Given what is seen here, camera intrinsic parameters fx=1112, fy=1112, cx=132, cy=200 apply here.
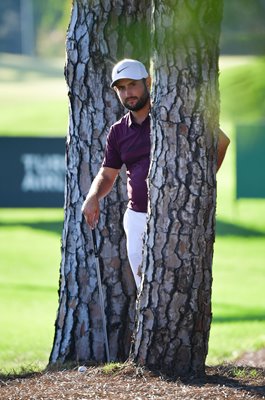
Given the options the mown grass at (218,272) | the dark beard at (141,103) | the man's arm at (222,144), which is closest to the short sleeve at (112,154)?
the dark beard at (141,103)

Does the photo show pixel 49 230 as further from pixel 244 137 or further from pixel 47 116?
pixel 47 116

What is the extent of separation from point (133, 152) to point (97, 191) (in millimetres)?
319

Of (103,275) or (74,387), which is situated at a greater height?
(103,275)

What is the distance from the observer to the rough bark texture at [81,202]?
6.96 m

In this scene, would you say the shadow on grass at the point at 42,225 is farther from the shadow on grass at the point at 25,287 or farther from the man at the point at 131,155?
the man at the point at 131,155

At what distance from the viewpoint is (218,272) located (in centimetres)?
1686

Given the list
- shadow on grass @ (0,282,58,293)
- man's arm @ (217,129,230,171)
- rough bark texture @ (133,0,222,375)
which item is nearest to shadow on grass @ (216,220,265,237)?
shadow on grass @ (0,282,58,293)

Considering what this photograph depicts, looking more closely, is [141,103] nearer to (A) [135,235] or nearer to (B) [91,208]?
(B) [91,208]

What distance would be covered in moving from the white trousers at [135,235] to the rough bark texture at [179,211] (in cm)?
59

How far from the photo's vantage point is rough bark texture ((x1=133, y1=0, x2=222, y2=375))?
221 inches

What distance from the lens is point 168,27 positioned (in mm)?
5258

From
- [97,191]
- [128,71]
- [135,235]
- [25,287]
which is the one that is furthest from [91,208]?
[25,287]

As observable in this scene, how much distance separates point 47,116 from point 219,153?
124 feet

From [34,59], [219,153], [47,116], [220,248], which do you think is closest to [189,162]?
[219,153]
